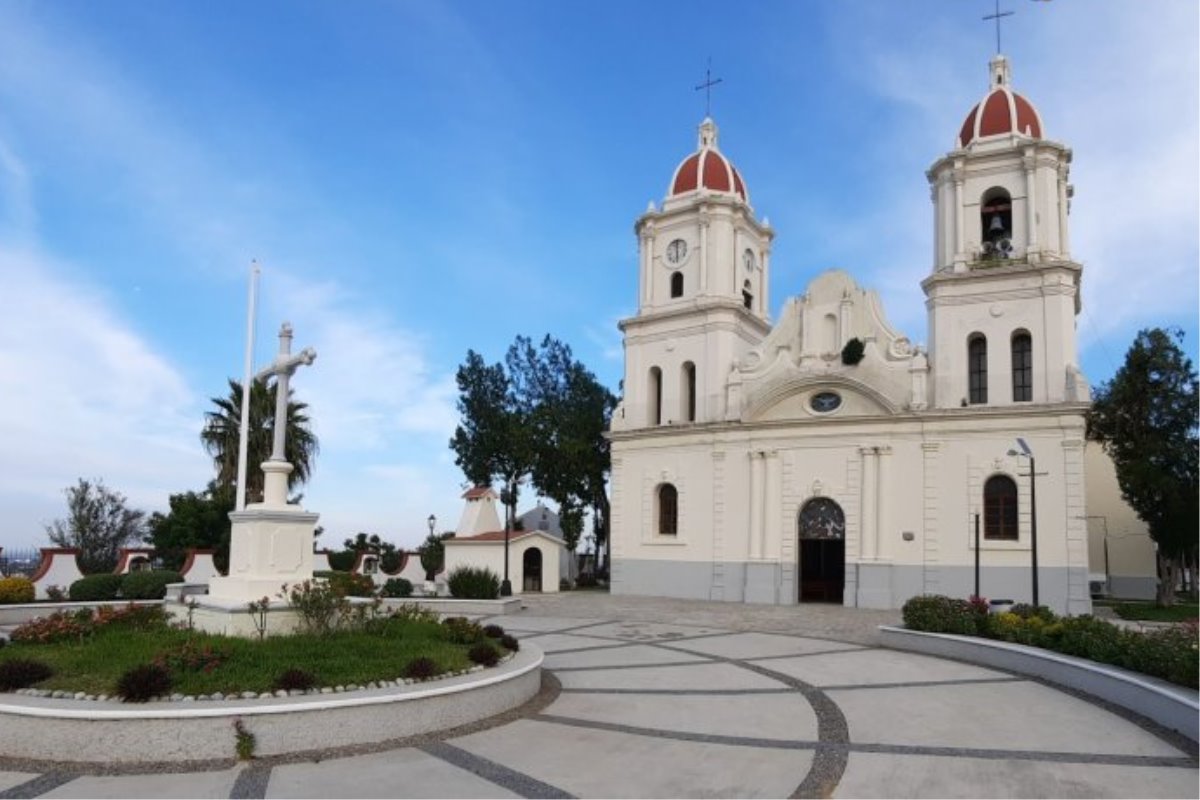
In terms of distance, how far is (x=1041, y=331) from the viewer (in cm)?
2806

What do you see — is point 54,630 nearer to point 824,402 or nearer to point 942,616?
point 942,616

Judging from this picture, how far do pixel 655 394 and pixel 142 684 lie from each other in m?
27.6

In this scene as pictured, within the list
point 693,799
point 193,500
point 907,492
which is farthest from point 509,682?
point 193,500

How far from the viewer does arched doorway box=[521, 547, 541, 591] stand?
119ft

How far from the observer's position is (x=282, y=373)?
567 inches

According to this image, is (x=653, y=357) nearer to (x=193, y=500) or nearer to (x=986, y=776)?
(x=193, y=500)

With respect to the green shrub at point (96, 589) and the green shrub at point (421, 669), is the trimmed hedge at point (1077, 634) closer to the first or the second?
the green shrub at point (421, 669)

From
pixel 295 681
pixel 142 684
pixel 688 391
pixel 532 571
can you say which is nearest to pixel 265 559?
pixel 295 681

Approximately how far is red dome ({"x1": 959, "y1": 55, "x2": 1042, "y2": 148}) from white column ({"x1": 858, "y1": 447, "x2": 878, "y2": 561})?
38.0 feet

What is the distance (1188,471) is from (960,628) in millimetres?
19000

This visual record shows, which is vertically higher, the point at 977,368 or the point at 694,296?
the point at 694,296

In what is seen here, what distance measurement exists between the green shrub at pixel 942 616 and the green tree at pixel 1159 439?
54.1ft

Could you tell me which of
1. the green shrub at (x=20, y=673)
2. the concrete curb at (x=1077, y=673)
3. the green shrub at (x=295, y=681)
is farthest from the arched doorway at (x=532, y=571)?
the green shrub at (x=20, y=673)

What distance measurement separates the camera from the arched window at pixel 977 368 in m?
29.1
